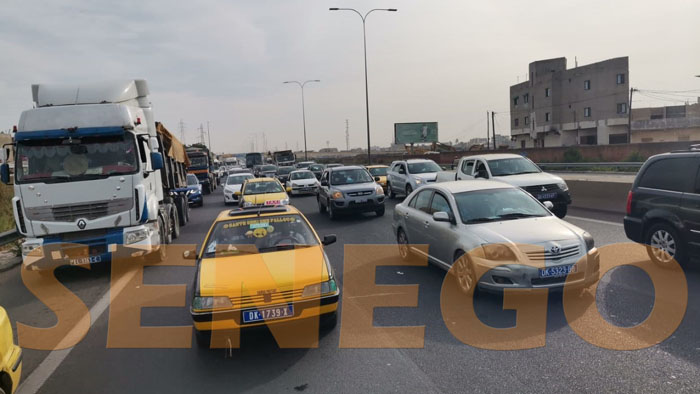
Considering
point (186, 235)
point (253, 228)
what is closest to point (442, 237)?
point (253, 228)

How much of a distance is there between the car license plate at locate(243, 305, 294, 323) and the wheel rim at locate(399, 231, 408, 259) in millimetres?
4209

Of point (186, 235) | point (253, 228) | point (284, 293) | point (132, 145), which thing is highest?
point (132, 145)

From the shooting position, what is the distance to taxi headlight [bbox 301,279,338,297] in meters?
5.24

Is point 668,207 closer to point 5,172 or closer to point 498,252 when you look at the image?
point 498,252

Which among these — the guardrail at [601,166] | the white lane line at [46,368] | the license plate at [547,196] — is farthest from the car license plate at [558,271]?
the guardrail at [601,166]

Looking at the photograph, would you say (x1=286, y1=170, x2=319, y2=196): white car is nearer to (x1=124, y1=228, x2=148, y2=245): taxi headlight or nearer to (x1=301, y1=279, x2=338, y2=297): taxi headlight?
(x1=124, y1=228, x2=148, y2=245): taxi headlight

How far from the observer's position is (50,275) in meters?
9.82

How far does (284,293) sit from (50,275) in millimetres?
6983

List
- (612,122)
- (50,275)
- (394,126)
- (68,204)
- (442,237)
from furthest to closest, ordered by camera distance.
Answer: (394,126) → (612,122) → (50,275) → (68,204) → (442,237)

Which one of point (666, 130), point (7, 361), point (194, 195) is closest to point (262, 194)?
point (194, 195)

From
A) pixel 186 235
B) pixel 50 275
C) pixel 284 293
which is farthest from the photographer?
pixel 186 235

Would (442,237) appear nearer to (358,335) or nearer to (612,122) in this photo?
(358,335)

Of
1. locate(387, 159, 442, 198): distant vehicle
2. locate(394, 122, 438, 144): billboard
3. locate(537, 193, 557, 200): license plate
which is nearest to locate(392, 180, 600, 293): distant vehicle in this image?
locate(537, 193, 557, 200): license plate

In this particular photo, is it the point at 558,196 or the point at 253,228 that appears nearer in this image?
the point at 253,228
